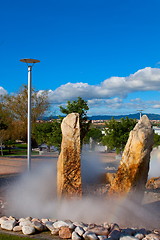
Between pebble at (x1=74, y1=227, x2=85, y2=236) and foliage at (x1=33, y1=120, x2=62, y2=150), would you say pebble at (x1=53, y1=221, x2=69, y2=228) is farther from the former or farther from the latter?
foliage at (x1=33, y1=120, x2=62, y2=150)

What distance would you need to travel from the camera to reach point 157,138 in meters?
34.2

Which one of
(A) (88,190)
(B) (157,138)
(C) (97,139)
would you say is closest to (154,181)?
(A) (88,190)

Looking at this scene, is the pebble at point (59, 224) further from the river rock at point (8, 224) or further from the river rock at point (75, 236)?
the river rock at point (8, 224)

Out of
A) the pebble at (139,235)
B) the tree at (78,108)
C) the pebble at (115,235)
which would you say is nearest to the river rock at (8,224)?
the pebble at (115,235)

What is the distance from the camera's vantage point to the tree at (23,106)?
1624 inches

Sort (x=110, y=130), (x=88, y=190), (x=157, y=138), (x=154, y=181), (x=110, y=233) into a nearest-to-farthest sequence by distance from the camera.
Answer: (x=110, y=233), (x=88, y=190), (x=154, y=181), (x=110, y=130), (x=157, y=138)

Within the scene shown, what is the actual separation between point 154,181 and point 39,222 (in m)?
7.94

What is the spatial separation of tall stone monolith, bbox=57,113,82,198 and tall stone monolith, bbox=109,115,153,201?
1.15m

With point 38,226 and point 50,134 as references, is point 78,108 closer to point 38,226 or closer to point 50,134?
point 50,134

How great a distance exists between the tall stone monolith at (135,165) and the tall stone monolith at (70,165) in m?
1.15

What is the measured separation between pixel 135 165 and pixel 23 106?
34891 millimetres

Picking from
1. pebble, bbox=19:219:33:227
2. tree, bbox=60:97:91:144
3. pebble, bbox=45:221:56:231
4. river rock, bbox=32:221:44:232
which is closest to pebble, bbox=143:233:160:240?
pebble, bbox=45:221:56:231

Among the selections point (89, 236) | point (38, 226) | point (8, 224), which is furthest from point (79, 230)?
point (8, 224)

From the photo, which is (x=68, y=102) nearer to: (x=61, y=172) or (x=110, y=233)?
(x=61, y=172)
